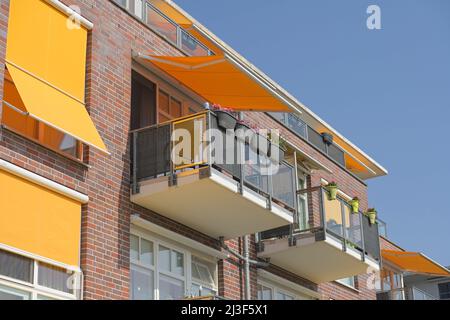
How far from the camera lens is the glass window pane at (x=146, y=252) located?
16312 mm

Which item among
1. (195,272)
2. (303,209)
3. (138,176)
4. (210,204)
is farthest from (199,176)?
(303,209)

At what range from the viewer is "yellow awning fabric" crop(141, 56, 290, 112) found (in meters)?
16.8

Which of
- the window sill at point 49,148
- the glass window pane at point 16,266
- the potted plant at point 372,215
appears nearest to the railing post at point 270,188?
the window sill at point 49,148

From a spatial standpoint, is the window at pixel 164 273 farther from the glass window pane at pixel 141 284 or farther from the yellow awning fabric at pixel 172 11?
the yellow awning fabric at pixel 172 11

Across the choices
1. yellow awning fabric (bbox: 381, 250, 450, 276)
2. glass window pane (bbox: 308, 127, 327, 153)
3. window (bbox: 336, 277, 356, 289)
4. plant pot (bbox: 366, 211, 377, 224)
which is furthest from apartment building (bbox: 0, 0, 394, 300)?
yellow awning fabric (bbox: 381, 250, 450, 276)

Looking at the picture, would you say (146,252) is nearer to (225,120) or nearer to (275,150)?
(225,120)

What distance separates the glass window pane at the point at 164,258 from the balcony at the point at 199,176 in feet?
2.01

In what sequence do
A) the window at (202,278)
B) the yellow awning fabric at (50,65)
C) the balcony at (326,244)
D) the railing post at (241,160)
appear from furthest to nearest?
the balcony at (326,244)
the window at (202,278)
the railing post at (241,160)
the yellow awning fabric at (50,65)

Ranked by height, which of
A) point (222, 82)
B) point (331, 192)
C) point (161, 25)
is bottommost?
point (331, 192)

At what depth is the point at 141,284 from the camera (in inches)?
634

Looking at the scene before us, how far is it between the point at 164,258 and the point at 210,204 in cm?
130

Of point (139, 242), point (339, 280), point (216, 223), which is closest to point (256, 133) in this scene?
point (216, 223)

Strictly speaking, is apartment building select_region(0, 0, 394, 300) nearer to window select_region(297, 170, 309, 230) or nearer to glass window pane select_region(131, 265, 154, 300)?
glass window pane select_region(131, 265, 154, 300)

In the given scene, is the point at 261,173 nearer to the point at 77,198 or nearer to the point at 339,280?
the point at 77,198
